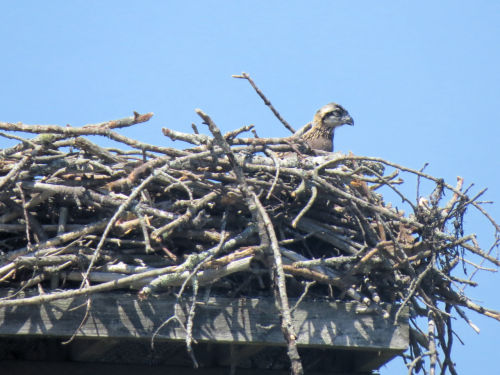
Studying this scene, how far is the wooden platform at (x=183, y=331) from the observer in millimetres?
4320

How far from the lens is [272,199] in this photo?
512 cm

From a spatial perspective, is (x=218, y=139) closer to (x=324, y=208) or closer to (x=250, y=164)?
(x=250, y=164)

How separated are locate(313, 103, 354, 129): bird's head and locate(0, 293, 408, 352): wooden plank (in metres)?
3.63

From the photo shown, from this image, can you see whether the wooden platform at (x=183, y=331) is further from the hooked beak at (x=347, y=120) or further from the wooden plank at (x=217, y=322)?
the hooked beak at (x=347, y=120)

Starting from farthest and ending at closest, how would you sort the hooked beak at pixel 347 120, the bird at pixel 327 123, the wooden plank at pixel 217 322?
the hooked beak at pixel 347 120, the bird at pixel 327 123, the wooden plank at pixel 217 322

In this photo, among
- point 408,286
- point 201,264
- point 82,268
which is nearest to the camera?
point 201,264

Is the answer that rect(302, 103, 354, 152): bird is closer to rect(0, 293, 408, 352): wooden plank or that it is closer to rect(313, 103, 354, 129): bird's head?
rect(313, 103, 354, 129): bird's head

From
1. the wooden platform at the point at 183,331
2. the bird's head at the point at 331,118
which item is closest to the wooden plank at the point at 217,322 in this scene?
the wooden platform at the point at 183,331

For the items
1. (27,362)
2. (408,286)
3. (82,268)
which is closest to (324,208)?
(408,286)

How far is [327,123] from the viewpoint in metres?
8.09

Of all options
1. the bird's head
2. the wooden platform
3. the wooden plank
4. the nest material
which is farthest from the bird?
the wooden plank

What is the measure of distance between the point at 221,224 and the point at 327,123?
11.4ft

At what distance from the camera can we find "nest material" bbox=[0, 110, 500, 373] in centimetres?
451

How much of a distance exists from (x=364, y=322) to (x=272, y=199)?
0.90 m
